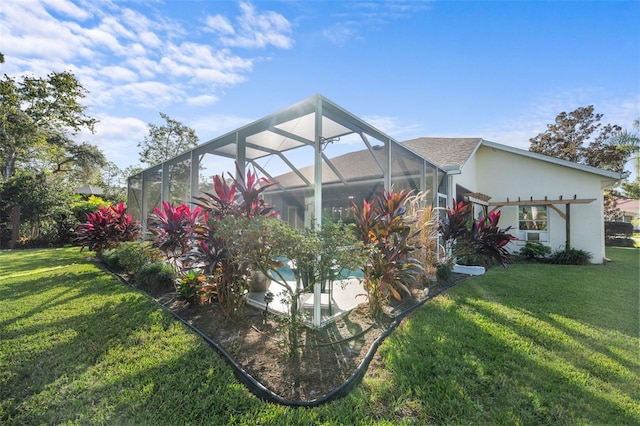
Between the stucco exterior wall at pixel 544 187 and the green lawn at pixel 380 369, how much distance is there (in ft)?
23.8

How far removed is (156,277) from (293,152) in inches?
185

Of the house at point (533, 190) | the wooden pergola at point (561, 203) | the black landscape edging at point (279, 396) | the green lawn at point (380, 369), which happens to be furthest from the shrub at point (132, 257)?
the wooden pergola at point (561, 203)

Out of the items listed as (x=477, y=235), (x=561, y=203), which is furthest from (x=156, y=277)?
(x=561, y=203)

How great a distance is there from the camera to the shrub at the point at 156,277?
18.6 feet

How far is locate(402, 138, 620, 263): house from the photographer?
1041 centimetres

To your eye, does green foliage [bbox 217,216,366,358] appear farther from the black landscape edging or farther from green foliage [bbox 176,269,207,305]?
green foliage [bbox 176,269,207,305]

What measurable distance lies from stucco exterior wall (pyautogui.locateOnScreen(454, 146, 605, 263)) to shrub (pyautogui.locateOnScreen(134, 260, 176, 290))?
33.6ft

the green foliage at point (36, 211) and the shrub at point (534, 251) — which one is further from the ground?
the green foliage at point (36, 211)

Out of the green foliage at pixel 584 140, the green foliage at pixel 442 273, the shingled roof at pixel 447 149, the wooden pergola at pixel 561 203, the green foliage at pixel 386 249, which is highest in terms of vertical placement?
the green foliage at pixel 584 140

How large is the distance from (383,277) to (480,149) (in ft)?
37.9

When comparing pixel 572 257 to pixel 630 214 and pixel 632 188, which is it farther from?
pixel 630 214

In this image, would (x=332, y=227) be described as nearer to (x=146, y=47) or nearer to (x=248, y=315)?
(x=248, y=315)

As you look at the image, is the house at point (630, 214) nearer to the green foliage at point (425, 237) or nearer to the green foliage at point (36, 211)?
the green foliage at point (425, 237)

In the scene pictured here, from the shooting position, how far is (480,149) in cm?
1297
